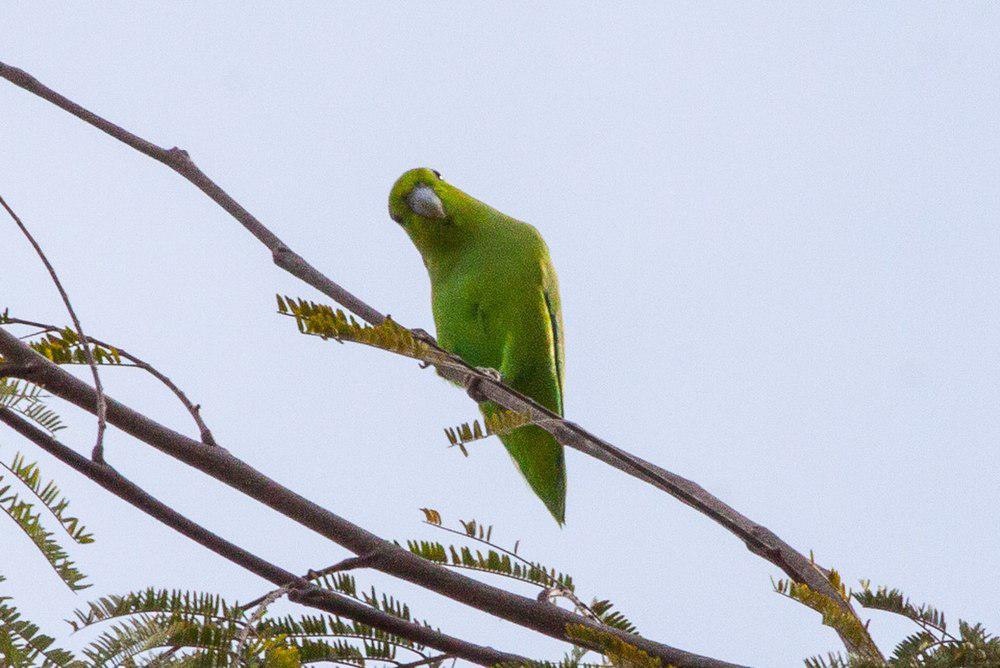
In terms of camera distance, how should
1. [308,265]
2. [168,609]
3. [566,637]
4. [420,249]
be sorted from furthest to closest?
[420,249]
[308,265]
[566,637]
[168,609]

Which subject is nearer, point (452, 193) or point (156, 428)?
point (156, 428)

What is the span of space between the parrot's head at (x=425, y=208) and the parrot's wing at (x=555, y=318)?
0.45 m

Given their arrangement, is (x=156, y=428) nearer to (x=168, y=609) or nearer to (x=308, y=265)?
(x=168, y=609)

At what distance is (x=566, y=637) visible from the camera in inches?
68.4

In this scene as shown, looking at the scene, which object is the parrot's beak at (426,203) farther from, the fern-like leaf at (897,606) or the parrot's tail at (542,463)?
the fern-like leaf at (897,606)

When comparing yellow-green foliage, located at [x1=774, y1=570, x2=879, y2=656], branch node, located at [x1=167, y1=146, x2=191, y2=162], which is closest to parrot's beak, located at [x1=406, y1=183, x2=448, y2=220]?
branch node, located at [x1=167, y1=146, x2=191, y2=162]

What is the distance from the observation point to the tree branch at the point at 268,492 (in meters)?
1.63

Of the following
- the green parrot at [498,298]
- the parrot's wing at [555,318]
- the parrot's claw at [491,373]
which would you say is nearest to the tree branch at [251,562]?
the parrot's claw at [491,373]

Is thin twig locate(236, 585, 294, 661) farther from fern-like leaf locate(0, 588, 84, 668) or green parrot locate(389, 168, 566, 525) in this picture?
green parrot locate(389, 168, 566, 525)

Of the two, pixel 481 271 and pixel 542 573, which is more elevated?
pixel 481 271

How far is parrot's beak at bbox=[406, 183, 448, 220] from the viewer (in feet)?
14.1

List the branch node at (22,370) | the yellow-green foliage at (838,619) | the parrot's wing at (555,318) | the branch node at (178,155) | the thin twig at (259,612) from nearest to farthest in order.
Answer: the thin twig at (259,612)
the yellow-green foliage at (838,619)
the branch node at (22,370)
the branch node at (178,155)
the parrot's wing at (555,318)

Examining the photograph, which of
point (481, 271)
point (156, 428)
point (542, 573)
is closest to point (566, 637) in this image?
point (542, 573)

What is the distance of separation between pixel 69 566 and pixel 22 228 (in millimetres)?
527
